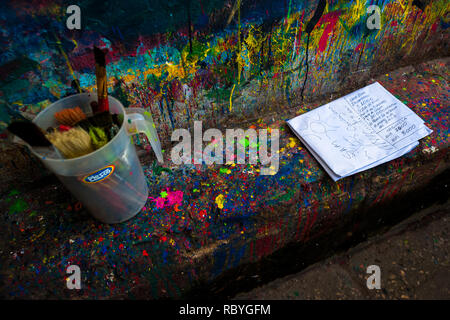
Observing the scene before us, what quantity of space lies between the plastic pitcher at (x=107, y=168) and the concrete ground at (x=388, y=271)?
2.26 feet

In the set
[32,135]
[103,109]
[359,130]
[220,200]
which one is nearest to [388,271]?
[359,130]

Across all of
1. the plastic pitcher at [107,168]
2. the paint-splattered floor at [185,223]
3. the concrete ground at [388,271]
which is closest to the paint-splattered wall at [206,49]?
the plastic pitcher at [107,168]

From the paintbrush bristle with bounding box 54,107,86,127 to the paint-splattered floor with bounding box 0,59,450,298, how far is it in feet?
1.08

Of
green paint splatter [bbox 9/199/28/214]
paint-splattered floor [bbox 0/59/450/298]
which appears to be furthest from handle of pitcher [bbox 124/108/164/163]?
green paint splatter [bbox 9/199/28/214]

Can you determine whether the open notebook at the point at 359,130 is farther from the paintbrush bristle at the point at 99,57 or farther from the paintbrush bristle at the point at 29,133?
the paintbrush bristle at the point at 29,133

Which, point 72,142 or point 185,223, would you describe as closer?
point 72,142

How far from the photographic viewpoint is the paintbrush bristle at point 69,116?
2.46ft

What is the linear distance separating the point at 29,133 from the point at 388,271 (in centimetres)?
144

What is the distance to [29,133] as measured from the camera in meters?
0.62

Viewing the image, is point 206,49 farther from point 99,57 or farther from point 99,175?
point 99,175

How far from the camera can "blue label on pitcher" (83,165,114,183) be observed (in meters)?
0.72

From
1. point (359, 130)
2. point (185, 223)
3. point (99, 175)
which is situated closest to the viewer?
point (99, 175)

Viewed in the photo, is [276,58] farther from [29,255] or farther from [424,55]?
[29,255]

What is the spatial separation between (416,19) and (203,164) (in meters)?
1.15
